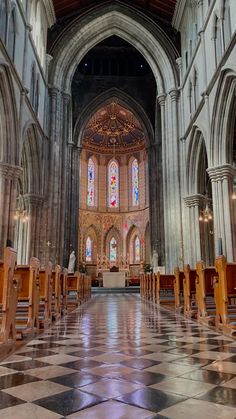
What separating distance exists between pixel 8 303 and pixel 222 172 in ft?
33.1

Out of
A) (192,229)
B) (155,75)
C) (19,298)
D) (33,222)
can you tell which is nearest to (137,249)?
(192,229)

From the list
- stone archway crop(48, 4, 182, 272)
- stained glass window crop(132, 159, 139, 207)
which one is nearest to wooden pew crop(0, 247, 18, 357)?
stone archway crop(48, 4, 182, 272)

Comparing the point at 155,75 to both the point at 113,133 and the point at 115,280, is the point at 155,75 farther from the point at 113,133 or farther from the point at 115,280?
the point at 113,133

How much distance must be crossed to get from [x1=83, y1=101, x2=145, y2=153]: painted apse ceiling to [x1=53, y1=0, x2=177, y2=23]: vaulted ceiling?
1368cm

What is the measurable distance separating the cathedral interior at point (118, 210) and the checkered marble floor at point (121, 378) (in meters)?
0.02

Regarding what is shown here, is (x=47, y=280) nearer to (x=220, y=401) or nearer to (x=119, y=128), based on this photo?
(x=220, y=401)

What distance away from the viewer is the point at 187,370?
2.97 m

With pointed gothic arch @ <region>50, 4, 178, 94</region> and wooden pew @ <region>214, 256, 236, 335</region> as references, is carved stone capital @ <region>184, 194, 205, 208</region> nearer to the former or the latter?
pointed gothic arch @ <region>50, 4, 178, 94</region>

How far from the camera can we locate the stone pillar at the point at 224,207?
12.1 meters

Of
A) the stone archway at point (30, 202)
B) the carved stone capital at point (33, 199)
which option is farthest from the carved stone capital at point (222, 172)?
the carved stone capital at point (33, 199)

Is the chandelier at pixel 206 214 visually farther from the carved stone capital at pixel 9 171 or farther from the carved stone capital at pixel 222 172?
the carved stone capital at pixel 9 171

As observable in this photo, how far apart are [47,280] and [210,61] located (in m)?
11.0

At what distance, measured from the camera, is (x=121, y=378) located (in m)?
2.73

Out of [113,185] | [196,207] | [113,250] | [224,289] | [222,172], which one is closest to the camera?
[224,289]
